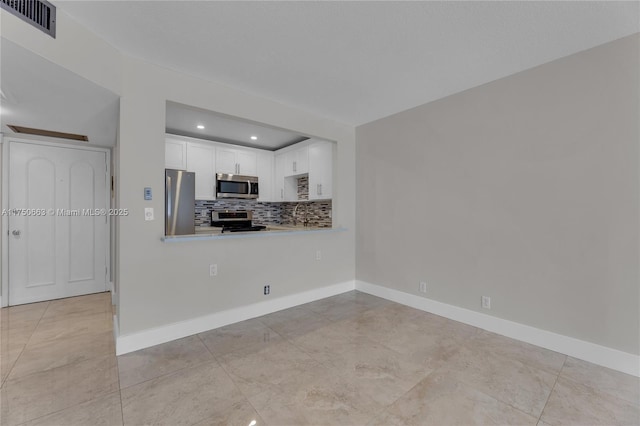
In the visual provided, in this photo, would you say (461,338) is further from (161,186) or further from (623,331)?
(161,186)

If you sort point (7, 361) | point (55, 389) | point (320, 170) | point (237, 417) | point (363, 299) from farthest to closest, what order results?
point (320, 170) → point (363, 299) → point (7, 361) → point (55, 389) → point (237, 417)

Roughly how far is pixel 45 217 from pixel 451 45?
5224 millimetres

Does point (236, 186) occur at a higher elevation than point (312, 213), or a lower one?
higher

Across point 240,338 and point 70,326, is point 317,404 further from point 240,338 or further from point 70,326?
point 70,326

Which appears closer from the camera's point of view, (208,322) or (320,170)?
(208,322)

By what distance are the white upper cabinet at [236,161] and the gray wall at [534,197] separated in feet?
8.89

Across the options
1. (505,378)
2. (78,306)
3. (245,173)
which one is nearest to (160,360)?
(78,306)

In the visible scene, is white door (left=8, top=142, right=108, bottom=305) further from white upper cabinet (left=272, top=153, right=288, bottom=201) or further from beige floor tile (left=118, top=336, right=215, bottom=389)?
white upper cabinet (left=272, top=153, right=288, bottom=201)

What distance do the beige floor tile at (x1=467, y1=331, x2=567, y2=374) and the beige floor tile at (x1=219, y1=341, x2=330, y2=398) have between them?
151 cm

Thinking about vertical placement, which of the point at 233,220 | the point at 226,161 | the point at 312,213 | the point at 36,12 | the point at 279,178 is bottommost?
the point at 233,220

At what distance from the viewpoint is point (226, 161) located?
4.84 m

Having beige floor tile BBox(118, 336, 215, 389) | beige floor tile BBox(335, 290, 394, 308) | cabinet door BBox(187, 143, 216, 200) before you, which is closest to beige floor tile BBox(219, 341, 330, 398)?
beige floor tile BBox(118, 336, 215, 389)

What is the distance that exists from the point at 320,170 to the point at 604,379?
12.4 feet

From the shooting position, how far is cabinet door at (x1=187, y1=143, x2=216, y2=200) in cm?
446
